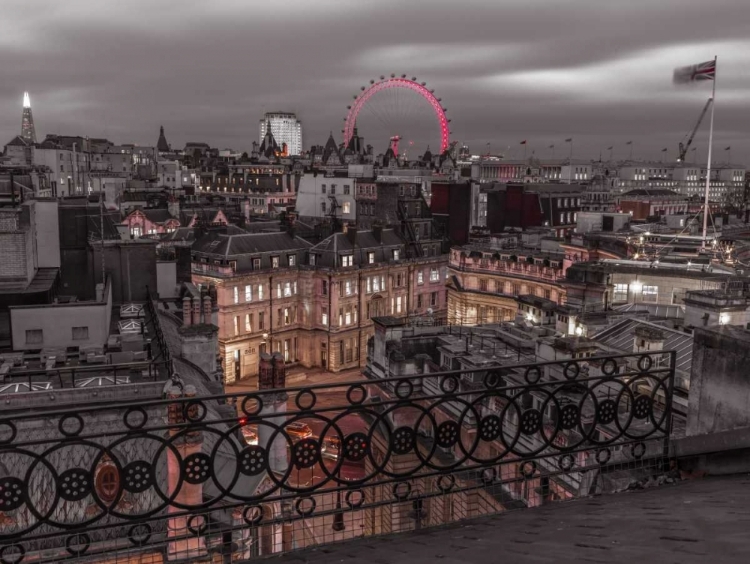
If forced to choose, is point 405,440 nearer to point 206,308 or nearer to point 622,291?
point 206,308

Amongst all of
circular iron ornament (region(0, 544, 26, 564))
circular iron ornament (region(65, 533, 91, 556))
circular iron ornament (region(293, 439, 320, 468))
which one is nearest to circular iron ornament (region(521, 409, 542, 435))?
circular iron ornament (region(293, 439, 320, 468))

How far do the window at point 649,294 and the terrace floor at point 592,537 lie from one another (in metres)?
38.4

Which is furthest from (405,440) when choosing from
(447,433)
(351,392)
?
(351,392)

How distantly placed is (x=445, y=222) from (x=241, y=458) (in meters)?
73.8

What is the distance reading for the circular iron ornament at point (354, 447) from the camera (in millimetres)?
7465

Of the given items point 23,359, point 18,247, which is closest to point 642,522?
point 23,359

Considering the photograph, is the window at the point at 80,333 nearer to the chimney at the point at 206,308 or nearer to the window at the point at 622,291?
the chimney at the point at 206,308

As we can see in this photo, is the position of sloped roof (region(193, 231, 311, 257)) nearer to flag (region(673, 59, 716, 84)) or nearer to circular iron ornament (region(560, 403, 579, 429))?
flag (region(673, 59, 716, 84))

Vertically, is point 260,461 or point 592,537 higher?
point 260,461

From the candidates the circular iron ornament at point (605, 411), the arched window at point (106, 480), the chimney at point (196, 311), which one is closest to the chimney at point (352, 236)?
the chimney at point (196, 311)

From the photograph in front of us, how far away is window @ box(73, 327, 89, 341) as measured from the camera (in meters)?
20.4

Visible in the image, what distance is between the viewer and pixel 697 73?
141 feet

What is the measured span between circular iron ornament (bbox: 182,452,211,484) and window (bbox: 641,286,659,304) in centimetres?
4140

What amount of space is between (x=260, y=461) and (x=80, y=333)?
15255mm
